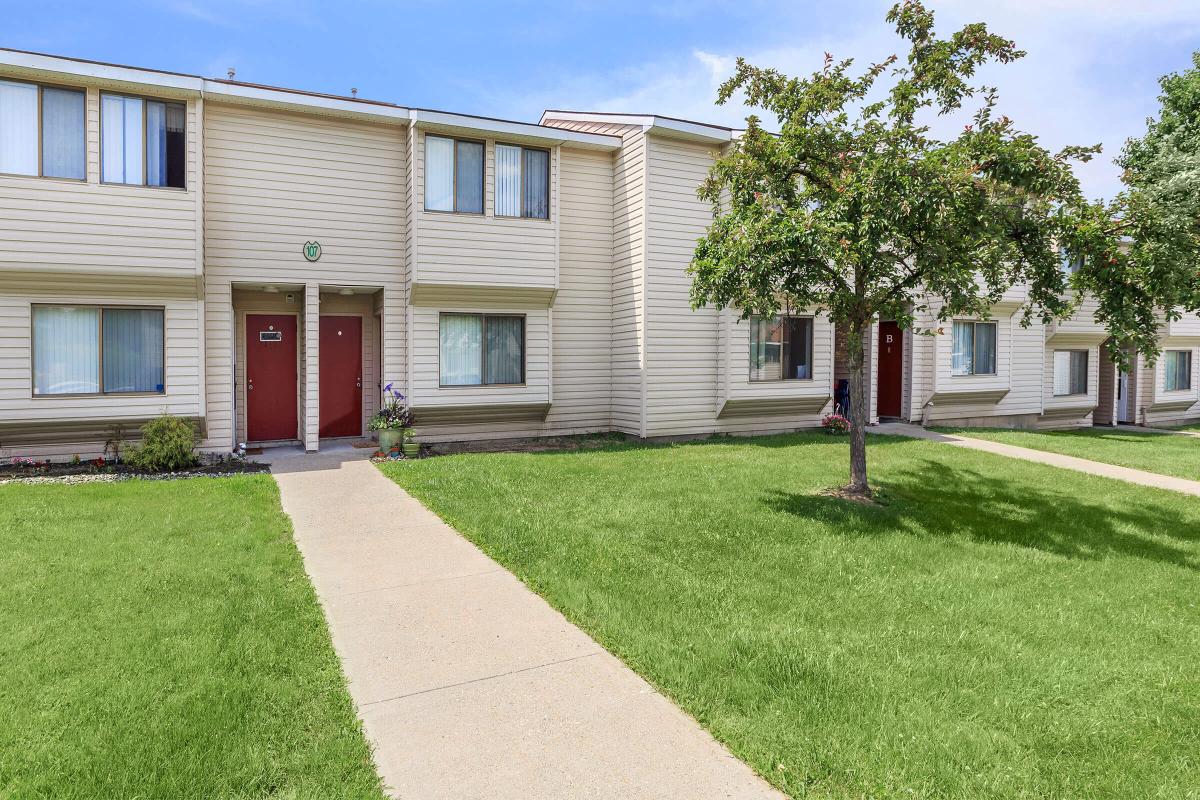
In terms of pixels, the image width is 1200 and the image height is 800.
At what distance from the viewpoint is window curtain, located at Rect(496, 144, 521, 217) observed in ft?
41.3

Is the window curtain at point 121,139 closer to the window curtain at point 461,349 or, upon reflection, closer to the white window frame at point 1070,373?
the window curtain at point 461,349

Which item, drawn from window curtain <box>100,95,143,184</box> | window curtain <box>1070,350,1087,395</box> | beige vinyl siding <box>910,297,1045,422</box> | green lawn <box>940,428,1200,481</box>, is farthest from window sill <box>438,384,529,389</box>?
window curtain <box>1070,350,1087,395</box>

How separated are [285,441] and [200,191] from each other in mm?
4616

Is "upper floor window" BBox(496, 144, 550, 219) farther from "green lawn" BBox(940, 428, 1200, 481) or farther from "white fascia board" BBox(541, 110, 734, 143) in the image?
"green lawn" BBox(940, 428, 1200, 481)

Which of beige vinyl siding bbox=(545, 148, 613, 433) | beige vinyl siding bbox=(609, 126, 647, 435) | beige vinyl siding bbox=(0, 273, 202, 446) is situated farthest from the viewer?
beige vinyl siding bbox=(545, 148, 613, 433)

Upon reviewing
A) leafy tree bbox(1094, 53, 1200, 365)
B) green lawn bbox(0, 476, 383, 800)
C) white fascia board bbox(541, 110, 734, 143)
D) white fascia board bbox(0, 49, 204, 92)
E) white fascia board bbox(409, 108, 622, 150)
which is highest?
white fascia board bbox(541, 110, 734, 143)

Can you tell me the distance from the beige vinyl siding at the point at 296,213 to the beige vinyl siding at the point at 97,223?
2.46ft

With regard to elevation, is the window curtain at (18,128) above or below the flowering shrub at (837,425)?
above

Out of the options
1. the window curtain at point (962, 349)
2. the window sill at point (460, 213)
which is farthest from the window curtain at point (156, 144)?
the window curtain at point (962, 349)

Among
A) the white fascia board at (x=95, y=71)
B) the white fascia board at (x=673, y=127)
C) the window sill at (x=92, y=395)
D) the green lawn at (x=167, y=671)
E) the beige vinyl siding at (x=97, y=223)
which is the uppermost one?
the white fascia board at (x=673, y=127)

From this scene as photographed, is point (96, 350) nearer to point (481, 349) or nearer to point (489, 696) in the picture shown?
point (481, 349)

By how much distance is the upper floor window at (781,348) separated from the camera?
14.5 metres

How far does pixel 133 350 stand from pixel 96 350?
462 mm

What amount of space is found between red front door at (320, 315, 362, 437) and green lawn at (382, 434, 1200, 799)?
4279 millimetres
